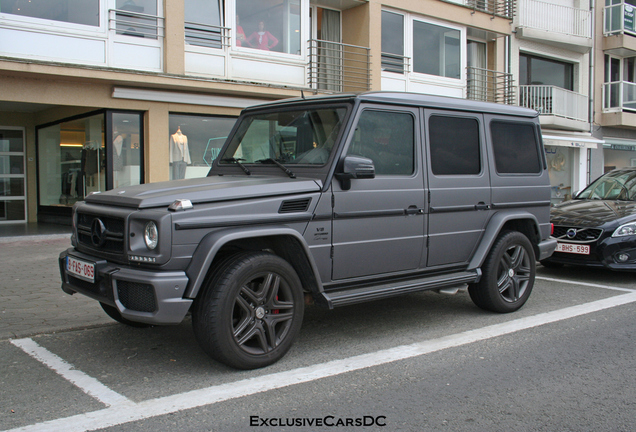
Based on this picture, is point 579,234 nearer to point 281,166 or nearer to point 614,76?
point 281,166

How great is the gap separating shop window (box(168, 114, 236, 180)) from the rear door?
346 inches

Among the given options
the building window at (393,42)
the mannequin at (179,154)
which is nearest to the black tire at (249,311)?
the mannequin at (179,154)

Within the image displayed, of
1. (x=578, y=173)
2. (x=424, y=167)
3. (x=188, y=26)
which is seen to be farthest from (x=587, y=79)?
(x=424, y=167)

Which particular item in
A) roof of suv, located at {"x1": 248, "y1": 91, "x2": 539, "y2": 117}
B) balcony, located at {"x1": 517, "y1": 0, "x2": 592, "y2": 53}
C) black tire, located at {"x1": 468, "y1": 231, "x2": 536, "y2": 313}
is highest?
balcony, located at {"x1": 517, "y1": 0, "x2": 592, "y2": 53}

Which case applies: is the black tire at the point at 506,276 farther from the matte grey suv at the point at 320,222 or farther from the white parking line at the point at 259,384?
the white parking line at the point at 259,384

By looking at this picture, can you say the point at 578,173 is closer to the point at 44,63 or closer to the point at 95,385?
the point at 44,63

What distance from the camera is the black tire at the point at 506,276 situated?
19.0 ft

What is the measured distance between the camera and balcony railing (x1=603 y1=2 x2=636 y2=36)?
946 inches

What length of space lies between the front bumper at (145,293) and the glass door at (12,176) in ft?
45.3

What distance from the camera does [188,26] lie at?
45.2 ft

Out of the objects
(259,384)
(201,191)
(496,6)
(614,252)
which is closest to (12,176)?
(201,191)

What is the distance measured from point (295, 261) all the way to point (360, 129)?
127cm

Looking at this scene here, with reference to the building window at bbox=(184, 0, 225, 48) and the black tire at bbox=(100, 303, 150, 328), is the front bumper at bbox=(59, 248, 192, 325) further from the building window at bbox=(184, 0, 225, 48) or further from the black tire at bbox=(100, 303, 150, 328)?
the building window at bbox=(184, 0, 225, 48)

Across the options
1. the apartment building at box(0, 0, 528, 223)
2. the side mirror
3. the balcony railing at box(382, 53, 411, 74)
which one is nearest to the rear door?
the side mirror
